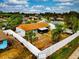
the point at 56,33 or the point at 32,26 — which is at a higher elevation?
the point at 32,26

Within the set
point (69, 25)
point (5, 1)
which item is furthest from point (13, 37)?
point (69, 25)

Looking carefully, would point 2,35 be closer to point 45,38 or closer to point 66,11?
point 45,38

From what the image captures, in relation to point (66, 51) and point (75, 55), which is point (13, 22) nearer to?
point (66, 51)

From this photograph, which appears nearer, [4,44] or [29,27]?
[4,44]

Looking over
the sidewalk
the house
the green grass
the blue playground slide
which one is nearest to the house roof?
the house

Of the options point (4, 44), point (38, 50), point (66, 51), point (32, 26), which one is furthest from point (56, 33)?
point (4, 44)

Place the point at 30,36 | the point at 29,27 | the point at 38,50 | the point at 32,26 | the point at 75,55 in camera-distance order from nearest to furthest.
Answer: the point at 38,50
the point at 30,36
the point at 75,55
the point at 29,27
the point at 32,26

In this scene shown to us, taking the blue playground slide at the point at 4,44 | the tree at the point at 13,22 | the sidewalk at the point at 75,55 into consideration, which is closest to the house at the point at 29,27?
the tree at the point at 13,22

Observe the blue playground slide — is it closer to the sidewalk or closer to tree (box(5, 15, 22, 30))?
tree (box(5, 15, 22, 30))
